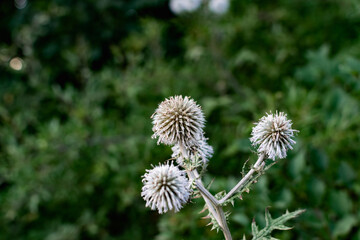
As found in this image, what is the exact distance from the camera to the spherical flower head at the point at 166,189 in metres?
0.94

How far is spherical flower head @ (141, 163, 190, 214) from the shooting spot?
0.94 m

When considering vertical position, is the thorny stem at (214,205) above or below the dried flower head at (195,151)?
below

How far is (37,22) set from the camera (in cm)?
383

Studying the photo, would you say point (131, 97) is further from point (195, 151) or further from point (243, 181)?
point (243, 181)

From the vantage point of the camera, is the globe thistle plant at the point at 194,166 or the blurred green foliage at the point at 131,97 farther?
the blurred green foliage at the point at 131,97

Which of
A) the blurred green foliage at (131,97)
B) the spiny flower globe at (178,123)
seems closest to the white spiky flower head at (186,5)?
the blurred green foliage at (131,97)

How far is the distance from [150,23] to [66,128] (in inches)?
63.5

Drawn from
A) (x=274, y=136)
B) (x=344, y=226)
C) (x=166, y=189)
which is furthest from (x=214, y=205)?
(x=344, y=226)

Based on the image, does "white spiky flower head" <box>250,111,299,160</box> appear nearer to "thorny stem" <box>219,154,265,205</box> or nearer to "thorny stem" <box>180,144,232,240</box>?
"thorny stem" <box>219,154,265,205</box>

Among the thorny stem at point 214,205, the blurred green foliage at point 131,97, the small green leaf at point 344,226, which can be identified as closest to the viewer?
the thorny stem at point 214,205

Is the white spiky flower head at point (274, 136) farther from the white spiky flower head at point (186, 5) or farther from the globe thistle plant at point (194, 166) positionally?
the white spiky flower head at point (186, 5)

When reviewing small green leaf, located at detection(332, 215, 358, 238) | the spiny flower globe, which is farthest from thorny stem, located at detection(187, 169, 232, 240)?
small green leaf, located at detection(332, 215, 358, 238)

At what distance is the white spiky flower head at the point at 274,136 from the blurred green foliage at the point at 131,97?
967mm

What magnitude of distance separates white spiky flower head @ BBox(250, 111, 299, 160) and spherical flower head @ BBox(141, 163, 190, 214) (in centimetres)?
26
